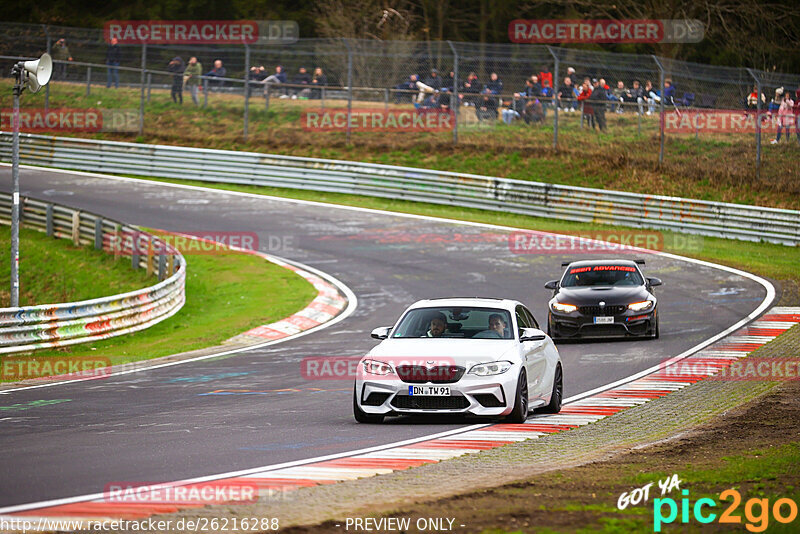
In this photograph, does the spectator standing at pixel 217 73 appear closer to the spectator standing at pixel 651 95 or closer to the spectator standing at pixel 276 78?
the spectator standing at pixel 276 78

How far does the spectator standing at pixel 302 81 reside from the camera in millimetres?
38781

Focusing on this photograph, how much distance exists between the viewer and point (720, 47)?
189 ft

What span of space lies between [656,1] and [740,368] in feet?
114

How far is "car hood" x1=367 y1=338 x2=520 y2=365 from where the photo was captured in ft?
37.3

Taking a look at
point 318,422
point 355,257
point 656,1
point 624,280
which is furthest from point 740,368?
point 656,1

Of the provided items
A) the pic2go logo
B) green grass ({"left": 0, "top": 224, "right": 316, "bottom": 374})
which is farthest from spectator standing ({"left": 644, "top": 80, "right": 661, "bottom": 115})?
the pic2go logo

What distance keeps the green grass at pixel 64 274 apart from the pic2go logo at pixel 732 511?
67.6 ft

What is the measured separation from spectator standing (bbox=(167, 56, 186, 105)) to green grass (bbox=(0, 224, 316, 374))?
10962 millimetres

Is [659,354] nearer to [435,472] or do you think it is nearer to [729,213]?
[435,472]

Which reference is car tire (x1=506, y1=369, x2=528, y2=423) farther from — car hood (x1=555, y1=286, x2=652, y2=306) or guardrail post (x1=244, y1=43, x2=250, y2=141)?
guardrail post (x1=244, y1=43, x2=250, y2=141)

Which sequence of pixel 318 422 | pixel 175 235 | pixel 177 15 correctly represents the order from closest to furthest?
pixel 318 422 → pixel 175 235 → pixel 177 15

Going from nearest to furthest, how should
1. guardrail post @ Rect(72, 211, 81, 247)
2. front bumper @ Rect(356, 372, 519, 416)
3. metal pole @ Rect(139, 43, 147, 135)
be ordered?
1. front bumper @ Rect(356, 372, 519, 416)
2. guardrail post @ Rect(72, 211, 81, 247)
3. metal pole @ Rect(139, 43, 147, 135)

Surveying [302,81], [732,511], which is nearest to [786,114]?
[302,81]

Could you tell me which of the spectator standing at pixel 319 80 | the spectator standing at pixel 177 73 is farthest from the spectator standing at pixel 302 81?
the spectator standing at pixel 177 73
